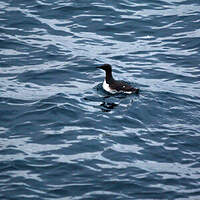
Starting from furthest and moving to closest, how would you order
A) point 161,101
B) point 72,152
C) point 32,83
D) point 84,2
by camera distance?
point 84,2 < point 32,83 < point 161,101 < point 72,152

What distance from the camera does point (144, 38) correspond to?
20969 millimetres

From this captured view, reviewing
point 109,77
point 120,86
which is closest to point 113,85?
point 120,86

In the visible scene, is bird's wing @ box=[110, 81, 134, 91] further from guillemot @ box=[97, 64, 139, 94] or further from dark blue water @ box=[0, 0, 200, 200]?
dark blue water @ box=[0, 0, 200, 200]

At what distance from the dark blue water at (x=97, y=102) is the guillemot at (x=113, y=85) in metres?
0.23

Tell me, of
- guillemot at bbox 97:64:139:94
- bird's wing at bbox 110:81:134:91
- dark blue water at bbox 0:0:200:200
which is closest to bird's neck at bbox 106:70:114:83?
guillemot at bbox 97:64:139:94

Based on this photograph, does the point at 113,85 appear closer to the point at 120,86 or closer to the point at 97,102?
the point at 120,86

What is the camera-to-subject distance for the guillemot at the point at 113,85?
1614 centimetres

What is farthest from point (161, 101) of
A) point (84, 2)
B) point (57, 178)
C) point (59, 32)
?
point (84, 2)

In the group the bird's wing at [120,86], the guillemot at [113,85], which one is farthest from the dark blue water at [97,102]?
the bird's wing at [120,86]

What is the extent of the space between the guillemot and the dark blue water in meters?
0.23

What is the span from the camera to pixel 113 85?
656 inches

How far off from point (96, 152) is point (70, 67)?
252 inches

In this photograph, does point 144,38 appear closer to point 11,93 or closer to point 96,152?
point 11,93

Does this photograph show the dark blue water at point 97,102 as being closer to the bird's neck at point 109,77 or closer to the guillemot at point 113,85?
the guillemot at point 113,85
